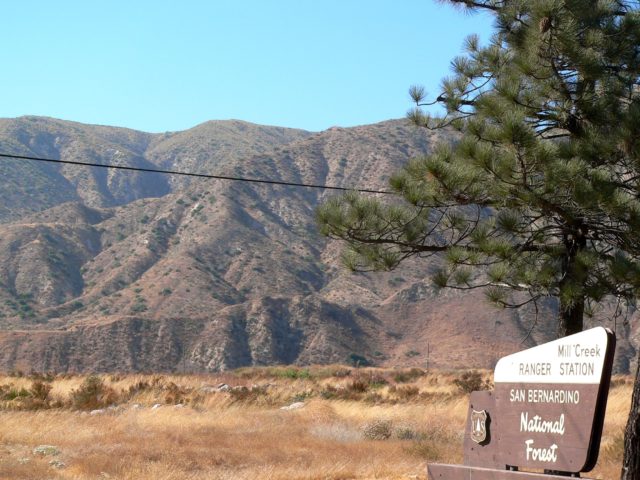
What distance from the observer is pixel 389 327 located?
72.4m

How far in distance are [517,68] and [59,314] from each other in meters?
68.6

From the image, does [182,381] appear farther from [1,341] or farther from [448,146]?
[1,341]

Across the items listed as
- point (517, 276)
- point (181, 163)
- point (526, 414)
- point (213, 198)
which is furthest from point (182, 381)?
point (181, 163)

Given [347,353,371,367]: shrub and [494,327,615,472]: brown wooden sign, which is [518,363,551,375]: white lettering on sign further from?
[347,353,371,367]: shrub

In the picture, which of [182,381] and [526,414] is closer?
[526,414]

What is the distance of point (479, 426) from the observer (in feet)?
18.3

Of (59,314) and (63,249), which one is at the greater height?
(63,249)

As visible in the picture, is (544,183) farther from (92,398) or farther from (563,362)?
(92,398)

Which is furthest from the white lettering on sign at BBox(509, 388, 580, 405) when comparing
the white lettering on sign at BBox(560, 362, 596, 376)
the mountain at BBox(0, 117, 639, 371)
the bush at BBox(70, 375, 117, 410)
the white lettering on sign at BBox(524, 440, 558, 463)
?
the mountain at BBox(0, 117, 639, 371)

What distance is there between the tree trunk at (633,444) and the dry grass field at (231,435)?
3393 millimetres

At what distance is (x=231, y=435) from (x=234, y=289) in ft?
199

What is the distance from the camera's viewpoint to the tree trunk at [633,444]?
8.80 metres

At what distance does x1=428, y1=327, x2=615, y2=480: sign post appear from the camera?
4.66 m

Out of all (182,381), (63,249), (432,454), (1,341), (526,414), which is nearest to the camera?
(526,414)
